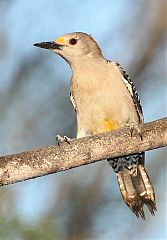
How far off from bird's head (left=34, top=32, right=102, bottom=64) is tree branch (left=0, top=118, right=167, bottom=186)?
7.49ft

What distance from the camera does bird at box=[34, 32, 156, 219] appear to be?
8188 millimetres

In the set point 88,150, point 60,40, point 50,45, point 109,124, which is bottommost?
Result: point 88,150

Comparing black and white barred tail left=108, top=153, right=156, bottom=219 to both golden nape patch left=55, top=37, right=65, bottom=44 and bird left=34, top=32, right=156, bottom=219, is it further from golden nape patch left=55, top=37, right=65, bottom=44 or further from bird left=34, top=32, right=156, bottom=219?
golden nape patch left=55, top=37, right=65, bottom=44

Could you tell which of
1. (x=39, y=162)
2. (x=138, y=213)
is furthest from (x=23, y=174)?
(x=138, y=213)

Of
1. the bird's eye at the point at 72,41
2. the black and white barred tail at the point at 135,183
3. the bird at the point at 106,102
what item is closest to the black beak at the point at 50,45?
the bird at the point at 106,102

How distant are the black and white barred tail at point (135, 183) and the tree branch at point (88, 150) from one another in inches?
66.2

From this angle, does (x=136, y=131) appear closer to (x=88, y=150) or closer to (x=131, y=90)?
(x=88, y=150)

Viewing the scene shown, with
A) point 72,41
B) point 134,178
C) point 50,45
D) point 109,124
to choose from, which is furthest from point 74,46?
point 134,178

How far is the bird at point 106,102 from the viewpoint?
819cm

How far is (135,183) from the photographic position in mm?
8422

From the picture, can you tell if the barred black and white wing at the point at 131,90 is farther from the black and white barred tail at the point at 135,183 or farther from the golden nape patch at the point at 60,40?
the golden nape patch at the point at 60,40

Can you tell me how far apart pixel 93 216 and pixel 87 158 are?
14.2 ft

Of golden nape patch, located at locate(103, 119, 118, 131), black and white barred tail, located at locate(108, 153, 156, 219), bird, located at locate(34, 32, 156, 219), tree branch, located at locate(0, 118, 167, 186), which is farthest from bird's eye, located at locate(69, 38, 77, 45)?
tree branch, located at locate(0, 118, 167, 186)

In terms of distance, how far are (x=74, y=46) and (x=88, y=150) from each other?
8.45ft
